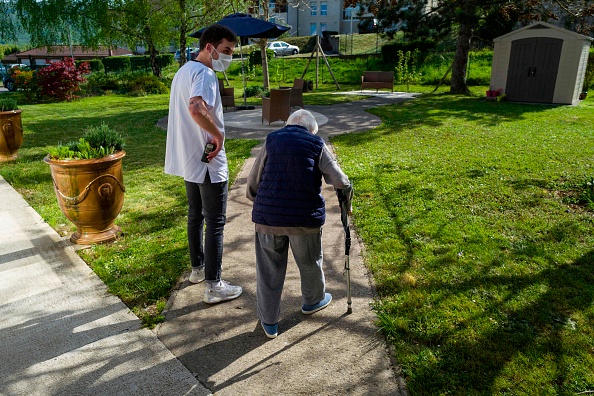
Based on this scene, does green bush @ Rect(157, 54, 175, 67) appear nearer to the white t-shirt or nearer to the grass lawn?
the grass lawn

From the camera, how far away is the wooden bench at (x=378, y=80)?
2041 centimetres

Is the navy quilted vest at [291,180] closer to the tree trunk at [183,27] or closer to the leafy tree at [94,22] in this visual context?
the leafy tree at [94,22]

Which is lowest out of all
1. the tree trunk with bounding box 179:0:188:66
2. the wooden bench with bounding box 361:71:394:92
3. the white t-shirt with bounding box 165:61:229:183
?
the wooden bench with bounding box 361:71:394:92

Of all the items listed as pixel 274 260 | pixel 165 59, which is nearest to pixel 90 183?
pixel 274 260

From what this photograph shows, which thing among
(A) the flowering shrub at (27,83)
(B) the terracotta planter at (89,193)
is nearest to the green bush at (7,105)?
(B) the terracotta planter at (89,193)

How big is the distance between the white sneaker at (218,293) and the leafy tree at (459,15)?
55.3 ft

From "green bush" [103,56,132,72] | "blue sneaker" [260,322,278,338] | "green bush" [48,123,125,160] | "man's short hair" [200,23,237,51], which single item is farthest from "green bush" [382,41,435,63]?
"blue sneaker" [260,322,278,338]

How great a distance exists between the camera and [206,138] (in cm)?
356

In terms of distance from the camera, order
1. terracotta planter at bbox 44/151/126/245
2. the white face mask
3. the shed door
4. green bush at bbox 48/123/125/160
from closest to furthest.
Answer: the white face mask < terracotta planter at bbox 44/151/126/245 < green bush at bbox 48/123/125/160 < the shed door

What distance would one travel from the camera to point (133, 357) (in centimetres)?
308

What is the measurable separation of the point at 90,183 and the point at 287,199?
2779 mm

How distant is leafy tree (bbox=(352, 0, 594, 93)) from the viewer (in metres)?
17.4

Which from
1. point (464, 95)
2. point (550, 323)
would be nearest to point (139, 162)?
point (550, 323)

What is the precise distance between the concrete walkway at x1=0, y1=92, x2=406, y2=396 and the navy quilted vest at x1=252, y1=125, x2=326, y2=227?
35.7 inches
